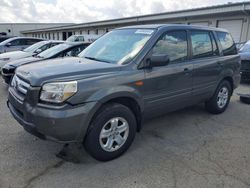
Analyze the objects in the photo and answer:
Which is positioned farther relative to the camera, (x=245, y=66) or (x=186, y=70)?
(x=245, y=66)

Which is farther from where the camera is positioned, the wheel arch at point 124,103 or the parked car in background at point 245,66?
the parked car in background at point 245,66

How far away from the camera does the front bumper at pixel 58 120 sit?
2.61 meters

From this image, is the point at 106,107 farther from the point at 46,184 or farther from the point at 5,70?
the point at 5,70

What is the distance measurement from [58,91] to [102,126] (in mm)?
729

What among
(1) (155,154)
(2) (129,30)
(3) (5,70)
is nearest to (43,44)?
(3) (5,70)

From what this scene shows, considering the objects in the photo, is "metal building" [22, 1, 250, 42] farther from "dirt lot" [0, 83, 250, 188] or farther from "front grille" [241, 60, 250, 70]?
"dirt lot" [0, 83, 250, 188]

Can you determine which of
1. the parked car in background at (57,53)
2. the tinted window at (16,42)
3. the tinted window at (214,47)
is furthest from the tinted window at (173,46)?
the tinted window at (16,42)

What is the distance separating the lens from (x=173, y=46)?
382 cm

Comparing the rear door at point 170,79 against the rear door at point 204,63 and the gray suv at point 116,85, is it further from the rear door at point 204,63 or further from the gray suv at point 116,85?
the rear door at point 204,63

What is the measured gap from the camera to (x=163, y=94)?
3.68 meters

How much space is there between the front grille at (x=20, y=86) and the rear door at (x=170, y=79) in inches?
63.9

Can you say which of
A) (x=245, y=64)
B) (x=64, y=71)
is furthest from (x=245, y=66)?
(x=64, y=71)

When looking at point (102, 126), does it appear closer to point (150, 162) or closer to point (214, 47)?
point (150, 162)

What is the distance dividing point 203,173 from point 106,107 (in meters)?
1.50
